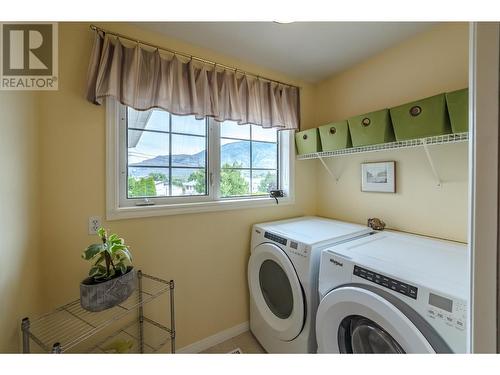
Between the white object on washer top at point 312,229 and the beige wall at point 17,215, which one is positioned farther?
the white object on washer top at point 312,229

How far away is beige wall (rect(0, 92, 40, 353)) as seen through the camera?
857mm

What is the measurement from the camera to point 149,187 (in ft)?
5.00

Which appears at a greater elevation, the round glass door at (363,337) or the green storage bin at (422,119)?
the green storage bin at (422,119)

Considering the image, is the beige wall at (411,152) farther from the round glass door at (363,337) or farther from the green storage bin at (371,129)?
the round glass door at (363,337)

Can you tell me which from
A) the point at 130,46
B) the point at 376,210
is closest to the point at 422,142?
the point at 376,210

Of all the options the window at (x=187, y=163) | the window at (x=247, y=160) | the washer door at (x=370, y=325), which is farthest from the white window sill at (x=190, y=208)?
the washer door at (x=370, y=325)

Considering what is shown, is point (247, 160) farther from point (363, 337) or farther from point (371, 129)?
point (363, 337)

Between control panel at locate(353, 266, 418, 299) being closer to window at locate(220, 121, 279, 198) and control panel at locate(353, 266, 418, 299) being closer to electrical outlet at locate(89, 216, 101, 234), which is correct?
window at locate(220, 121, 279, 198)

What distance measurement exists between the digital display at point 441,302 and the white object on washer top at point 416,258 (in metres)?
0.03

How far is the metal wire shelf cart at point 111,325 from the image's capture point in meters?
1.15
